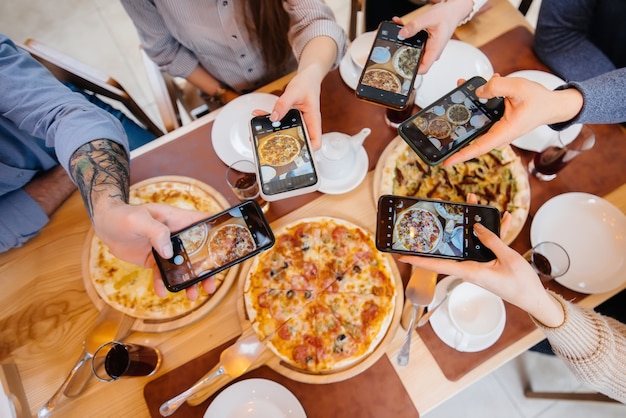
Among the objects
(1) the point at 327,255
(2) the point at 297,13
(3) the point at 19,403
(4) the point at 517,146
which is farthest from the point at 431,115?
(3) the point at 19,403

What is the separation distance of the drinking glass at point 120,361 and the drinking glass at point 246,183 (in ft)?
1.86

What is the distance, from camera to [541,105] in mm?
1234

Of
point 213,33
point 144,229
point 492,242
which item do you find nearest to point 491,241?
point 492,242

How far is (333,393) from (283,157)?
0.73 meters

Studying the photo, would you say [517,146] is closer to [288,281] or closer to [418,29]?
[418,29]

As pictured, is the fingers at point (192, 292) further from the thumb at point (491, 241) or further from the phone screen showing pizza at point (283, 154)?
the thumb at point (491, 241)

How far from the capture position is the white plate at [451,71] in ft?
5.09

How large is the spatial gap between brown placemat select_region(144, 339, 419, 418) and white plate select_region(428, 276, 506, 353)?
187 millimetres

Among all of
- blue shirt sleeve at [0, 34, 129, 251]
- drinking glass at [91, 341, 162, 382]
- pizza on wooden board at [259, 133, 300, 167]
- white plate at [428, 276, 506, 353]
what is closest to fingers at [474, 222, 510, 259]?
white plate at [428, 276, 506, 353]

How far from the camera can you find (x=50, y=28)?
3.36 meters

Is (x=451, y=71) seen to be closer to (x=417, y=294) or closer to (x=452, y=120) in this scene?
(x=452, y=120)

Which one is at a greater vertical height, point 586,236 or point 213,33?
point 213,33

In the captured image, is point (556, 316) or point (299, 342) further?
point (299, 342)

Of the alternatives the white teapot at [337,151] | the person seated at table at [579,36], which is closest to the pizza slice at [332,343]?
the white teapot at [337,151]
